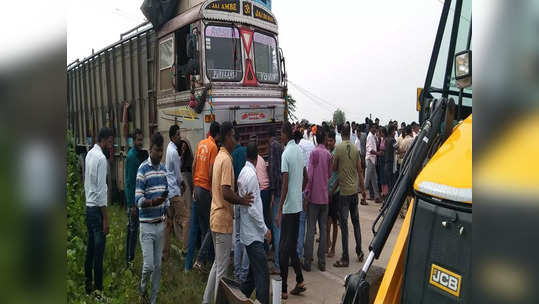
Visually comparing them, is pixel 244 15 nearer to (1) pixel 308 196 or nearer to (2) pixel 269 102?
(2) pixel 269 102

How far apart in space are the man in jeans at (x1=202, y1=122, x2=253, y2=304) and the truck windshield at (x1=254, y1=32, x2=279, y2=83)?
11.3 feet

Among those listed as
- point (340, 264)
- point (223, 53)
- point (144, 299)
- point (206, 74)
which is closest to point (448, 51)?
point (340, 264)

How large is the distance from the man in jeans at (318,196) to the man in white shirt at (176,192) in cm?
196

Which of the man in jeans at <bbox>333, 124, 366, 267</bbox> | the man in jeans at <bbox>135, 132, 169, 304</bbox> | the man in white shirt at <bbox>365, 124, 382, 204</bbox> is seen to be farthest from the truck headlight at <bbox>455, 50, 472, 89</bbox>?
the man in white shirt at <bbox>365, 124, 382, 204</bbox>

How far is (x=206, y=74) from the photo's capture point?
6.55 m

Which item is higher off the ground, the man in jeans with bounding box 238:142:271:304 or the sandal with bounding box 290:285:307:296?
the man in jeans with bounding box 238:142:271:304

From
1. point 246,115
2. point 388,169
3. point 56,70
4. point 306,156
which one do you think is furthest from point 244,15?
point 56,70

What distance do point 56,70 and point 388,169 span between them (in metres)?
10.0

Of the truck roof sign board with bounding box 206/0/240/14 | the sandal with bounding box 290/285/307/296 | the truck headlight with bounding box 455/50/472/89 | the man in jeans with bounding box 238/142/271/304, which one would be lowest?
the sandal with bounding box 290/285/307/296

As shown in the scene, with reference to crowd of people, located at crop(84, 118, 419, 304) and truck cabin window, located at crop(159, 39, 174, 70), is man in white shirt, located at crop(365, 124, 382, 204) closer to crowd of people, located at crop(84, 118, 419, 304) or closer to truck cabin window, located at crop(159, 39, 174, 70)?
crowd of people, located at crop(84, 118, 419, 304)

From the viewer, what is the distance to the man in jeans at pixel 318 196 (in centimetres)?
575

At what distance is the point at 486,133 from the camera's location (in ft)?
1.85

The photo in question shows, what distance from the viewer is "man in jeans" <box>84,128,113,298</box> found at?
179 inches

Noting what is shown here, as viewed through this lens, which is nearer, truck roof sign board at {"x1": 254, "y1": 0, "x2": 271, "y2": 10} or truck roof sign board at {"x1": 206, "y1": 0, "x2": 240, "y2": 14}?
truck roof sign board at {"x1": 206, "y1": 0, "x2": 240, "y2": 14}
